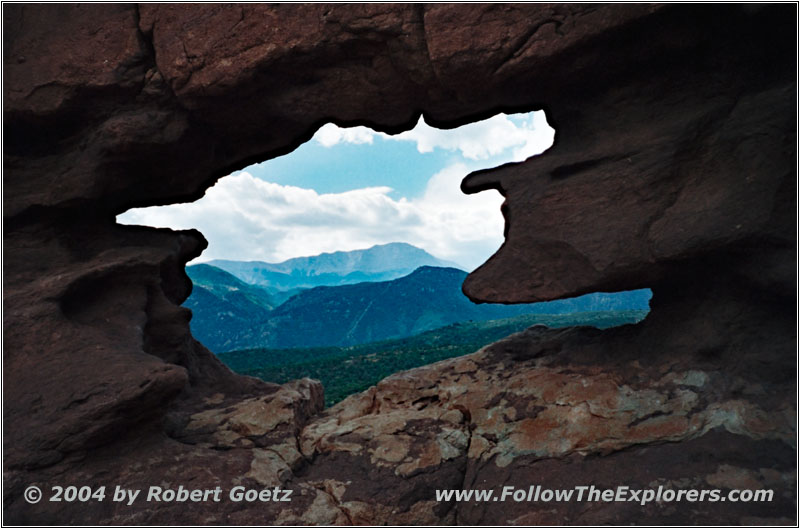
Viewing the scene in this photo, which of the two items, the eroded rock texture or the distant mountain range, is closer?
the eroded rock texture

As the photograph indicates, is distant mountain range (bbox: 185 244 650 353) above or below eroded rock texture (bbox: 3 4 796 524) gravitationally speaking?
above

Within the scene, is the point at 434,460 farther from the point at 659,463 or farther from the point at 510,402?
the point at 659,463

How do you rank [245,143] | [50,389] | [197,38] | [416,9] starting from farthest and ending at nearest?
[245,143] < [197,38] < [416,9] < [50,389]

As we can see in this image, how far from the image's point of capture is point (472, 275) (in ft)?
29.0

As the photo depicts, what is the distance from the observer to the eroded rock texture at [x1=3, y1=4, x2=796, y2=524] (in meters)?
7.06

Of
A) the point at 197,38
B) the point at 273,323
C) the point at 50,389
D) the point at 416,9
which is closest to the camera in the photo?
the point at 50,389

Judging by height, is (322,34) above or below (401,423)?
above

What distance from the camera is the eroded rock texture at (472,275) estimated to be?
706cm

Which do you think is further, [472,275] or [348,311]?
[348,311]

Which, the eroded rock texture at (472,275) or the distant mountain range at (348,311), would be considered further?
the distant mountain range at (348,311)

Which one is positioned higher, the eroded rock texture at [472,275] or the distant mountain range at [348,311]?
the distant mountain range at [348,311]

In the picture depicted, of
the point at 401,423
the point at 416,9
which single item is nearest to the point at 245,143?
the point at 416,9

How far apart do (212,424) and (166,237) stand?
4185 mm

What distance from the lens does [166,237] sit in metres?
10.3
